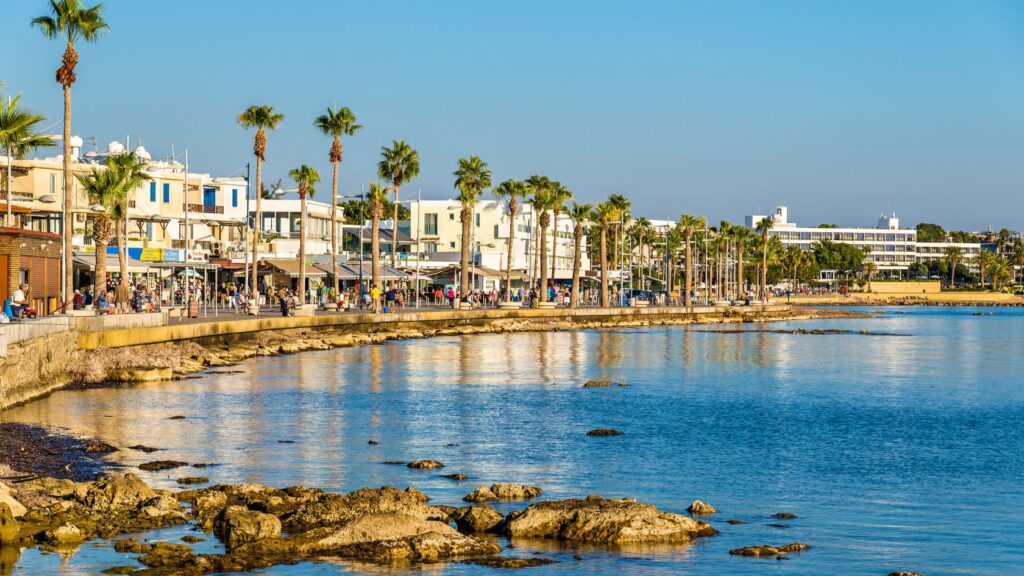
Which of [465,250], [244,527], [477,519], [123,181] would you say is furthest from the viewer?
Result: [465,250]

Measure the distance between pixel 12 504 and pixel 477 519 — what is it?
6.83 m

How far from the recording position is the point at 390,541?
18.5 m

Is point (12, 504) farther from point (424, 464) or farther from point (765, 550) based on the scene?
point (765, 550)

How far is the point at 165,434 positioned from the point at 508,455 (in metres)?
8.04

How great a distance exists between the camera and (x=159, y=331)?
48562mm

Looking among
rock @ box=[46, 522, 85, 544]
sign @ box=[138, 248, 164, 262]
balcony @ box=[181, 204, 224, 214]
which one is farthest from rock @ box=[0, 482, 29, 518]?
balcony @ box=[181, 204, 224, 214]

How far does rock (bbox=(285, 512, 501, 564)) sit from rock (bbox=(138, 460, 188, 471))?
23.1ft

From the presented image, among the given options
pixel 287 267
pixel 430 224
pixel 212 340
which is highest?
pixel 430 224

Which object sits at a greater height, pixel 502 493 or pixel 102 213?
pixel 102 213

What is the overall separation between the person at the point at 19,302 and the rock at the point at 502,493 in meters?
25.5

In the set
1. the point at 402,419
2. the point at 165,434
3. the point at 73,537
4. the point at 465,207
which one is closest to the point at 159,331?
the point at 402,419

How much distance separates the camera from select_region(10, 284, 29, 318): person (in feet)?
141

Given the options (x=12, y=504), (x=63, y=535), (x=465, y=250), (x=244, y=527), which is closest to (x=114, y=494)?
(x=12, y=504)

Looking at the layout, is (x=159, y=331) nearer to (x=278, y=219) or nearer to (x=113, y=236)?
(x=113, y=236)
